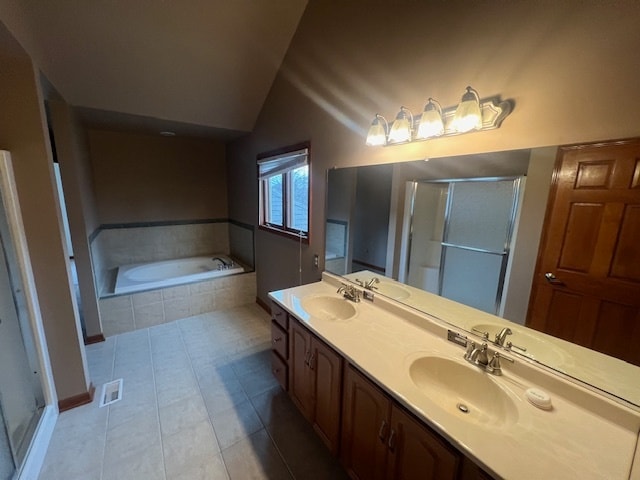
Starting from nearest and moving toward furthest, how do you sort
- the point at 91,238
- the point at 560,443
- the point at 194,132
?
the point at 560,443 < the point at 91,238 < the point at 194,132

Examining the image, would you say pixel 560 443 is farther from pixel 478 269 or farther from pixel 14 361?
pixel 14 361

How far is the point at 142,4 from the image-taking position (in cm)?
169

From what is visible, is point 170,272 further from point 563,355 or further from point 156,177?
point 563,355

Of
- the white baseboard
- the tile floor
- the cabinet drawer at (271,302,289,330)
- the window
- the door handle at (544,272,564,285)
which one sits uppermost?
the window

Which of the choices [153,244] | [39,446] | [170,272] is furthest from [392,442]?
[153,244]

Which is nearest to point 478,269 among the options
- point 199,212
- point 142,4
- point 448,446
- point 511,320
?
point 511,320

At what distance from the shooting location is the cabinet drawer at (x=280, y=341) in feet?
5.78

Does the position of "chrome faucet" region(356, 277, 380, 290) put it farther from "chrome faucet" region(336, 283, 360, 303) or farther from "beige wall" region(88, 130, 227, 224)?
"beige wall" region(88, 130, 227, 224)

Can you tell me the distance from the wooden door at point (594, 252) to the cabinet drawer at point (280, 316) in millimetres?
1321

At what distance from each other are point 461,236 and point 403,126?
65 centimetres

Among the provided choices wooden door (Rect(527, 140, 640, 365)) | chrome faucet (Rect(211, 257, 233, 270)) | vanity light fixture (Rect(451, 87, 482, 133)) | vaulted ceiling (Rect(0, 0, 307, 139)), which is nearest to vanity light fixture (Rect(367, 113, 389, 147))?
vanity light fixture (Rect(451, 87, 482, 133))

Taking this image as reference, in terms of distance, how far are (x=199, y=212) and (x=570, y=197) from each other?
4.10m

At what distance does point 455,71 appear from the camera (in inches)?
48.2

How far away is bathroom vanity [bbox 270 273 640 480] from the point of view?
2.48 feet
